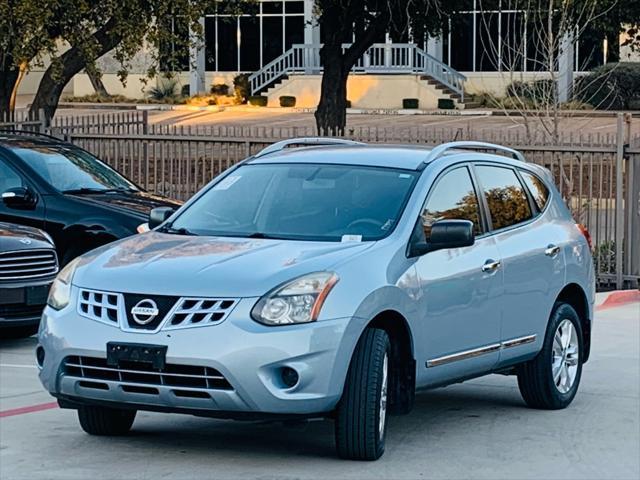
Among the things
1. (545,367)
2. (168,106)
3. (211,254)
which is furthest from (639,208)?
(168,106)

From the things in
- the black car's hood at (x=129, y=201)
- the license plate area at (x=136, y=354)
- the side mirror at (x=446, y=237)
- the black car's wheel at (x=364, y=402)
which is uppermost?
the side mirror at (x=446, y=237)

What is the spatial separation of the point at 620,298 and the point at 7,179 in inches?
281

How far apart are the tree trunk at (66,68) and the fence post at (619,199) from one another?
10.6 m

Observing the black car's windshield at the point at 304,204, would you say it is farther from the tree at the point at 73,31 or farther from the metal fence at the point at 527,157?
the tree at the point at 73,31

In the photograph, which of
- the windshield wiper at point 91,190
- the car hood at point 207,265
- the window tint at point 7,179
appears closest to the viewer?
the car hood at point 207,265

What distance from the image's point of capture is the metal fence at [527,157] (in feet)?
57.3

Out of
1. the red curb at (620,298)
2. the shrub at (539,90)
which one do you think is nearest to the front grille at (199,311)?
the red curb at (620,298)

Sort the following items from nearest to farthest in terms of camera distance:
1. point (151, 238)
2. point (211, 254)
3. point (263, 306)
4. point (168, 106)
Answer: point (263, 306) < point (211, 254) < point (151, 238) < point (168, 106)

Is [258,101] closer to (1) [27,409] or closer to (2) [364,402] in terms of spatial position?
(1) [27,409]

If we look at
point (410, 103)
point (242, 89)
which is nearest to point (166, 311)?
point (410, 103)

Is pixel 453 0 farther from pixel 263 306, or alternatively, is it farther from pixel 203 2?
pixel 263 306

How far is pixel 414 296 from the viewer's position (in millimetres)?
8148

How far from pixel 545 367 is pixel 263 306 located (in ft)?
9.60

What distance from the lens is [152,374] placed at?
7.47m
